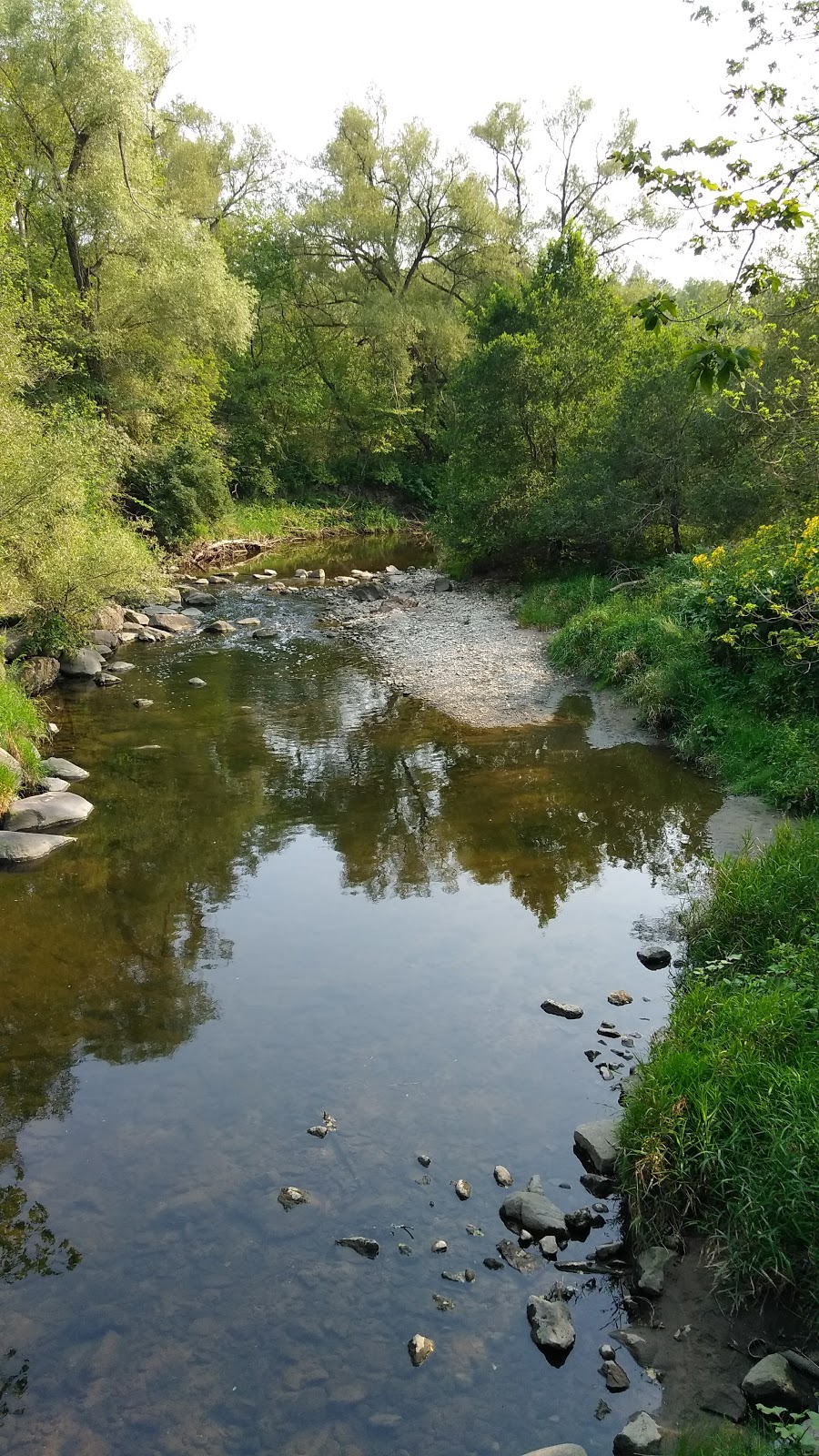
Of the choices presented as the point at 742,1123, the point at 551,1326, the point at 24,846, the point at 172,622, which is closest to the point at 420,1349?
the point at 551,1326

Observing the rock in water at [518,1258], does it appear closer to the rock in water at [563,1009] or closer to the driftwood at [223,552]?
the rock in water at [563,1009]

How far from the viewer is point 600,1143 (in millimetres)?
5879

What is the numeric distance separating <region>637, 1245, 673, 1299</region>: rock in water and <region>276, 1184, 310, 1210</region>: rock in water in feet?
6.93

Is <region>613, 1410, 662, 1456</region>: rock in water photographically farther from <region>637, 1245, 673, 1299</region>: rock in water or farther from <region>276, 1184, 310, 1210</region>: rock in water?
<region>276, 1184, 310, 1210</region>: rock in water

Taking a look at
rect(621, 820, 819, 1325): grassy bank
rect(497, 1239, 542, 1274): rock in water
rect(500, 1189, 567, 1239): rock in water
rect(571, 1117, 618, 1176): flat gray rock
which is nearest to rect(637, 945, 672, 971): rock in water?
rect(621, 820, 819, 1325): grassy bank

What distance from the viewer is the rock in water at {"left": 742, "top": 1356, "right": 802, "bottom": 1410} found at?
4.09 m

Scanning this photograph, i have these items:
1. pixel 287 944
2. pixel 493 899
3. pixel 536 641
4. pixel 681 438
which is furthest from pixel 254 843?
pixel 681 438

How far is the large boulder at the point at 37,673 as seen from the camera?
16703 millimetres

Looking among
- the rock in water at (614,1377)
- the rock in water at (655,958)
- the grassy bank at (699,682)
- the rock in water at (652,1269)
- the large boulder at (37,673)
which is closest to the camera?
the rock in water at (614,1377)

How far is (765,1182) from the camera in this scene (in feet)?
16.0

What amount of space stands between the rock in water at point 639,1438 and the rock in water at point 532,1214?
3.88 ft

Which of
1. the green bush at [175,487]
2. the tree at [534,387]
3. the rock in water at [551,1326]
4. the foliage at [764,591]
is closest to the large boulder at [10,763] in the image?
the foliage at [764,591]

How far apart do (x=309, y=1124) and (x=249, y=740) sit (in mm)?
9194

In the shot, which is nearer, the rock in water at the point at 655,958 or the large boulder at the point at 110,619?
the rock in water at the point at 655,958
